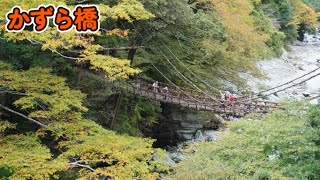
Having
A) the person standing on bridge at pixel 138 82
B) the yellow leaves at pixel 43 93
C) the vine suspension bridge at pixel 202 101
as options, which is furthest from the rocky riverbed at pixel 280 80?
the yellow leaves at pixel 43 93

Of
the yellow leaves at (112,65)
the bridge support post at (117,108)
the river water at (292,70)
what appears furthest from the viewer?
the river water at (292,70)

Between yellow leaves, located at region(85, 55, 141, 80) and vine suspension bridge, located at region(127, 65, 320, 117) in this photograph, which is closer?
yellow leaves, located at region(85, 55, 141, 80)

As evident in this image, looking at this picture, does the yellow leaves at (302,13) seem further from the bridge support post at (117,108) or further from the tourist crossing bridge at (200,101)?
the bridge support post at (117,108)

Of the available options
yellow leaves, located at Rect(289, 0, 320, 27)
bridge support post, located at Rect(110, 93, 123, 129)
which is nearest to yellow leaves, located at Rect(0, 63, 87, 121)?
bridge support post, located at Rect(110, 93, 123, 129)

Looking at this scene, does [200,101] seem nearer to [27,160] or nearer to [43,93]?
[43,93]

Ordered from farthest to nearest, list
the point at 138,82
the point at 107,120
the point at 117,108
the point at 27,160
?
the point at 138,82
the point at 117,108
the point at 107,120
the point at 27,160

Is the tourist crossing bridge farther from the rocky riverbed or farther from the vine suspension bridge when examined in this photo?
the rocky riverbed

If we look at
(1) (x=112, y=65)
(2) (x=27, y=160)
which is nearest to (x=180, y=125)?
(1) (x=112, y=65)

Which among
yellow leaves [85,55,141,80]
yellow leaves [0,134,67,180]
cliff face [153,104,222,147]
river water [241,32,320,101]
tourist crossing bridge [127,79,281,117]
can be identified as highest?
yellow leaves [85,55,141,80]

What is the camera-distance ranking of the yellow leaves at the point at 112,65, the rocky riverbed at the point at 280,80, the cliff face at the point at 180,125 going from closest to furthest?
the yellow leaves at the point at 112,65 → the rocky riverbed at the point at 280,80 → the cliff face at the point at 180,125

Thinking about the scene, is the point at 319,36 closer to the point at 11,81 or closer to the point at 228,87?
the point at 228,87

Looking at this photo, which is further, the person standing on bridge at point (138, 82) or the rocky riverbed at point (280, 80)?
the rocky riverbed at point (280, 80)

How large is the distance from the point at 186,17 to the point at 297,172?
245 inches

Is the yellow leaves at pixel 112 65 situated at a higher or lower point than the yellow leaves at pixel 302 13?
higher
